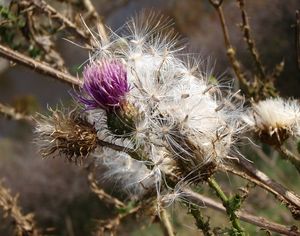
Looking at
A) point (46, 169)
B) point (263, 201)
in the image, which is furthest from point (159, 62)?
point (46, 169)

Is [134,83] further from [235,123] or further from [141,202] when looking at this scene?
[141,202]

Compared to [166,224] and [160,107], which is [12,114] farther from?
[160,107]

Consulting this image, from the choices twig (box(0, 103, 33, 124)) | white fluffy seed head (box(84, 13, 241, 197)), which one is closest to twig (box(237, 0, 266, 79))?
white fluffy seed head (box(84, 13, 241, 197))

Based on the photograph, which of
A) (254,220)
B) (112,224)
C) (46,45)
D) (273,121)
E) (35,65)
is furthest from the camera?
(46,45)

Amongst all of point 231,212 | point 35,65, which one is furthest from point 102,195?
point 231,212

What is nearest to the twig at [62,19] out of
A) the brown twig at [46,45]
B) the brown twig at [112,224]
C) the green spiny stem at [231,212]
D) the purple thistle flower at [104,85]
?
the brown twig at [46,45]

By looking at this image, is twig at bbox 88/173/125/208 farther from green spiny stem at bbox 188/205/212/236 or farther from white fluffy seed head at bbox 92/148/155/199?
green spiny stem at bbox 188/205/212/236

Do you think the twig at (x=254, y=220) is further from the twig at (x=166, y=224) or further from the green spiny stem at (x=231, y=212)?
the twig at (x=166, y=224)
